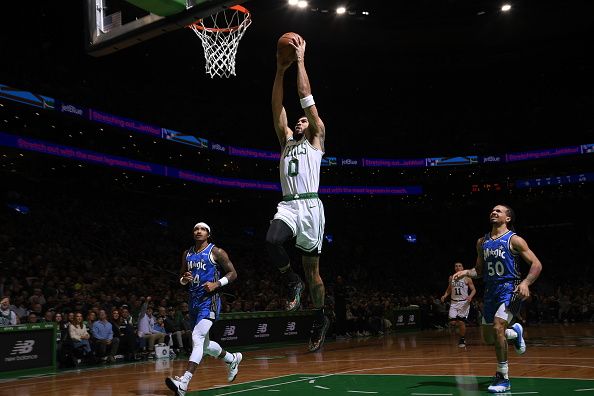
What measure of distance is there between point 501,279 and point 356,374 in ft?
11.6

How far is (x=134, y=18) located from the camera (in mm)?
6887

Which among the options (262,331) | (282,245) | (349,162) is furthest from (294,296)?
(349,162)

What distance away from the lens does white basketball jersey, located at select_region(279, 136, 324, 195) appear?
5.18 metres

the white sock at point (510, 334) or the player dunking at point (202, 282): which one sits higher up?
the player dunking at point (202, 282)

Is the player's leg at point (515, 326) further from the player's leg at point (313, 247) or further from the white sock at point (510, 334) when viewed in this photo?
the player's leg at point (313, 247)

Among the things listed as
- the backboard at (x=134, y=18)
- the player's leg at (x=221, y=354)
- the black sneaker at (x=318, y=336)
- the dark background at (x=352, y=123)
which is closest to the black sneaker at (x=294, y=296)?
the black sneaker at (x=318, y=336)

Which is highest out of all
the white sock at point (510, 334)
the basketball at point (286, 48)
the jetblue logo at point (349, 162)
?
the jetblue logo at point (349, 162)

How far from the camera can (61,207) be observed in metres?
25.3

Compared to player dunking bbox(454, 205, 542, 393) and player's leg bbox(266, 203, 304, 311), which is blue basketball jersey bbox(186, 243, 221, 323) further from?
player's leg bbox(266, 203, 304, 311)

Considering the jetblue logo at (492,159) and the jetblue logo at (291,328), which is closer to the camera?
the jetblue logo at (291,328)

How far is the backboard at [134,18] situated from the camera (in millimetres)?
6203

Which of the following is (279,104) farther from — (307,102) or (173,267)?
(173,267)

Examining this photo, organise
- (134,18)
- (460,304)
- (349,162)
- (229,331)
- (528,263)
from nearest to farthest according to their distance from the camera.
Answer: (134,18), (528,263), (460,304), (229,331), (349,162)

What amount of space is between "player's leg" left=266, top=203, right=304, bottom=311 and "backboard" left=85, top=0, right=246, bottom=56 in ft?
7.07
